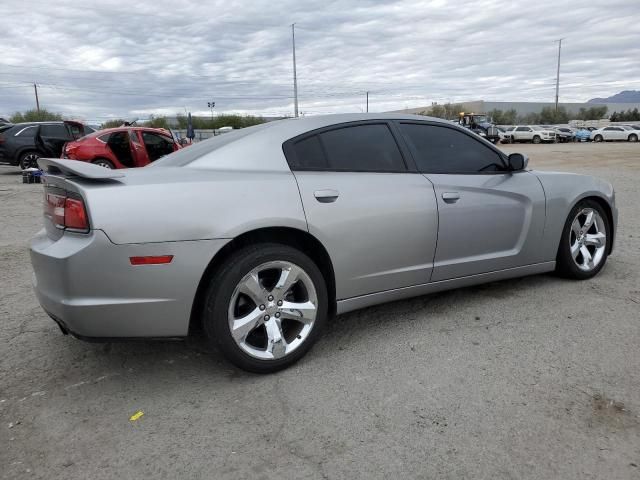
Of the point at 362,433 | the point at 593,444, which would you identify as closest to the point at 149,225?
the point at 362,433

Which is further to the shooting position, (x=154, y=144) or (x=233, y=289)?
(x=154, y=144)

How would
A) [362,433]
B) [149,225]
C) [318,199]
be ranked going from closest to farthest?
[362,433] < [149,225] < [318,199]

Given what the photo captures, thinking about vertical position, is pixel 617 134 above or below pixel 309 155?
below

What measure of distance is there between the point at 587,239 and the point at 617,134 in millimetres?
46463

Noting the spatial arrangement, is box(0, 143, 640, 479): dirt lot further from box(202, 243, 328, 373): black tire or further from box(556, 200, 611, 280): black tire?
box(556, 200, 611, 280): black tire

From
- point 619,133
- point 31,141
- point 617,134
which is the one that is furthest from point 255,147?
point 617,134

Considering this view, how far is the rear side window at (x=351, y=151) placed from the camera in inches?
128

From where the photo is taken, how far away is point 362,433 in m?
2.41

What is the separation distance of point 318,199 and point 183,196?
80 centimetres

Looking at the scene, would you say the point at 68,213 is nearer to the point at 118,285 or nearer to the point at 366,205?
the point at 118,285

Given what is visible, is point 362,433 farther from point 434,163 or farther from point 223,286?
point 434,163

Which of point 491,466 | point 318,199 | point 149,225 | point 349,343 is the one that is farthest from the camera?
point 349,343

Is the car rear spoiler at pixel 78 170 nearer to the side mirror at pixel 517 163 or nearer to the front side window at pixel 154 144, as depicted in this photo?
the side mirror at pixel 517 163

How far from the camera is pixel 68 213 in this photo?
270cm
